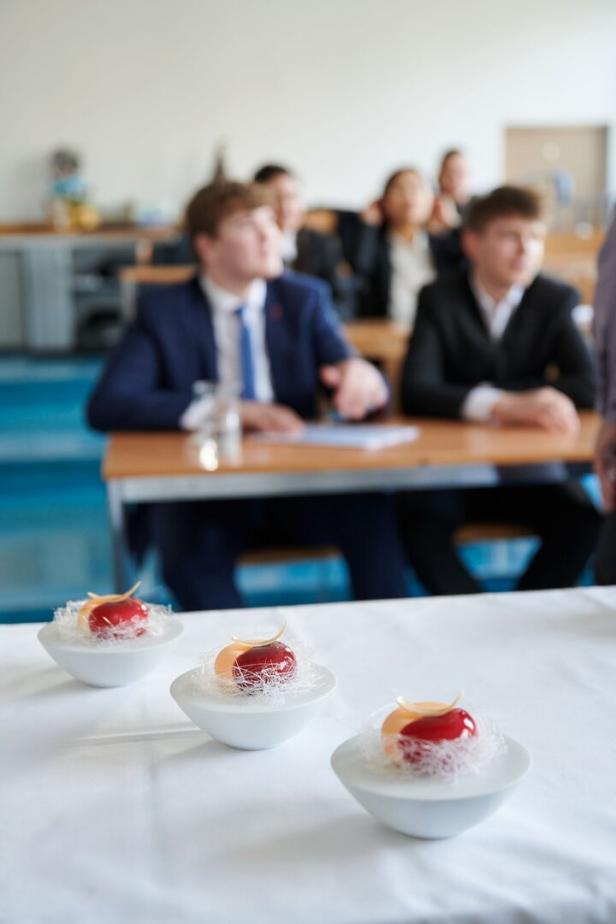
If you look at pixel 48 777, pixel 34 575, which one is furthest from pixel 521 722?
pixel 34 575

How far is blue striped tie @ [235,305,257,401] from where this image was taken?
111 inches

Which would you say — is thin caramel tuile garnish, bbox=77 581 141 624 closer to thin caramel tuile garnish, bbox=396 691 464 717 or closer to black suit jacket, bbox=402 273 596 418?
thin caramel tuile garnish, bbox=396 691 464 717

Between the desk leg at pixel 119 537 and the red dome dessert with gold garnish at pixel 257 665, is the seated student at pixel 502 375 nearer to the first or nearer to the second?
the desk leg at pixel 119 537

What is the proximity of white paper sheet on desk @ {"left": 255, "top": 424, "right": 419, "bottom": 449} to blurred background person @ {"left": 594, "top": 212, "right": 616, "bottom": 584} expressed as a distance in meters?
0.52

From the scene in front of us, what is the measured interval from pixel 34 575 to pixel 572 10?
795cm

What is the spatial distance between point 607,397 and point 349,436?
2.09 ft

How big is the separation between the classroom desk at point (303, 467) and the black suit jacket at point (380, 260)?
13.3 feet

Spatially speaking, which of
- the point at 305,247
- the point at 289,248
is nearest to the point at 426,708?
the point at 289,248

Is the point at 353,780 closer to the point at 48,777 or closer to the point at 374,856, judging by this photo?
the point at 374,856

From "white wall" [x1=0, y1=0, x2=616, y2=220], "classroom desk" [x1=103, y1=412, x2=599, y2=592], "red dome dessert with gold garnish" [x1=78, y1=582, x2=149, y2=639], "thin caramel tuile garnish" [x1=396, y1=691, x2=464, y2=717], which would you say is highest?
"white wall" [x1=0, y1=0, x2=616, y2=220]

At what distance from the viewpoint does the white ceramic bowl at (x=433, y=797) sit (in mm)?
751

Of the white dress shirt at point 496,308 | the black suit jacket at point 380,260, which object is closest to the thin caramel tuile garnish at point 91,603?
the white dress shirt at point 496,308

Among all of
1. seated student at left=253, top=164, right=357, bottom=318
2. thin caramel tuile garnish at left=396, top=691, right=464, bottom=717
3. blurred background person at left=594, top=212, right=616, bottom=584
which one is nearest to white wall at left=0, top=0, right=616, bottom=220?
seated student at left=253, top=164, right=357, bottom=318

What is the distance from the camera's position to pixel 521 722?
1.00 metres
